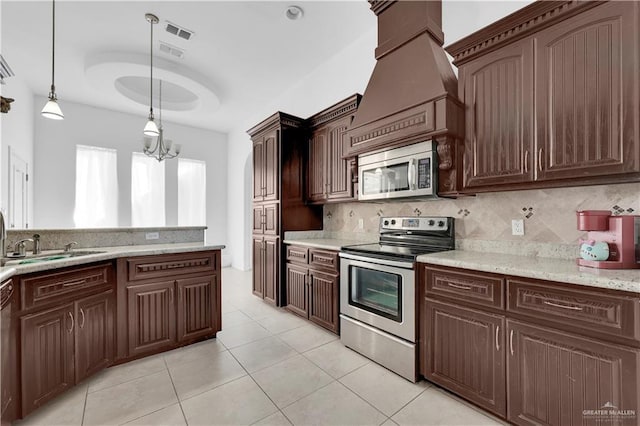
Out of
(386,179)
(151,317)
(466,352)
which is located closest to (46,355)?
(151,317)

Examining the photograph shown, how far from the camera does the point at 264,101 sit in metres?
5.36

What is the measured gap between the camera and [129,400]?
6.04 ft

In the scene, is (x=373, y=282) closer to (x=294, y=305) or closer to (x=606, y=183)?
(x=294, y=305)

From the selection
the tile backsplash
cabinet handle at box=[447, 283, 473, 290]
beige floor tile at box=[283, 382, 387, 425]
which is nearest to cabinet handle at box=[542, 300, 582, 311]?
cabinet handle at box=[447, 283, 473, 290]

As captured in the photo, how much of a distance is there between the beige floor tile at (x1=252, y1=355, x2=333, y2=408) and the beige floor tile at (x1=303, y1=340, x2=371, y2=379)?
75 mm

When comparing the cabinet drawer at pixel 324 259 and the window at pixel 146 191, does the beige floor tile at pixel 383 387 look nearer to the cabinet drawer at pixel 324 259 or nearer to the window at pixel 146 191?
the cabinet drawer at pixel 324 259

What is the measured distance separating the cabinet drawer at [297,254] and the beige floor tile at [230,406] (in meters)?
1.45

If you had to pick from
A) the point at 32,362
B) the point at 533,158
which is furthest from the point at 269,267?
the point at 533,158

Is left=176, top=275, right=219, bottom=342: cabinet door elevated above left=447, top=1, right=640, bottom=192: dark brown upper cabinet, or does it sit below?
below

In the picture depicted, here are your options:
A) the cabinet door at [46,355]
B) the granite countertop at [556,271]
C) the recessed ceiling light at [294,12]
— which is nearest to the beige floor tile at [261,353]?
the cabinet door at [46,355]

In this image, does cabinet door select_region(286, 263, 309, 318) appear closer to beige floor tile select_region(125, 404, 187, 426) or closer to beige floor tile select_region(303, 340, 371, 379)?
beige floor tile select_region(303, 340, 371, 379)

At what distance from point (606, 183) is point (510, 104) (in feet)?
2.43

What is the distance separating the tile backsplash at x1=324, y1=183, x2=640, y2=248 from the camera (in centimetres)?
171

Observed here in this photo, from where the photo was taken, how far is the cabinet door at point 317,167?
3498mm
